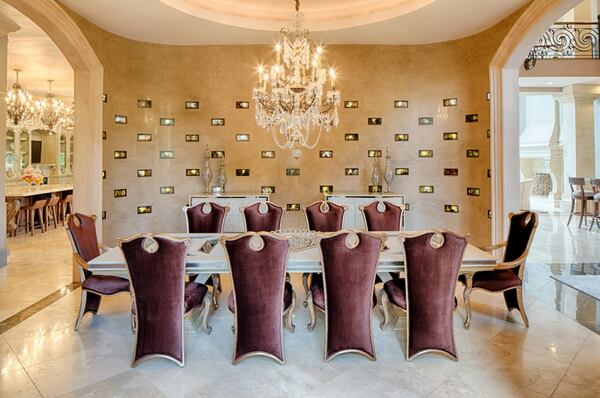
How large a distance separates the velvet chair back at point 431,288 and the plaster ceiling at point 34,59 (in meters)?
5.52

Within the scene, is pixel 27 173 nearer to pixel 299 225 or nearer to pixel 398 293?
pixel 299 225

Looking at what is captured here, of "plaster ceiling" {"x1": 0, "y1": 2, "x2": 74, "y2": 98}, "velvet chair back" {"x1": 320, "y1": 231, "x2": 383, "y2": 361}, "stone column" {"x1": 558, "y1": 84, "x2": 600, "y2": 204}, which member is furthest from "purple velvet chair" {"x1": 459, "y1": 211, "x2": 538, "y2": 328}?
"stone column" {"x1": 558, "y1": 84, "x2": 600, "y2": 204}

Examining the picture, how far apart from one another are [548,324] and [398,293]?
153 centimetres

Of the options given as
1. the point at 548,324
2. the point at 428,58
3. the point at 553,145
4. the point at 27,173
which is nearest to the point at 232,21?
the point at 428,58

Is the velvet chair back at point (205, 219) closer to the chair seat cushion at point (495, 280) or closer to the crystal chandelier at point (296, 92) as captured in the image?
the crystal chandelier at point (296, 92)

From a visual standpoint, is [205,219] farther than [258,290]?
Yes

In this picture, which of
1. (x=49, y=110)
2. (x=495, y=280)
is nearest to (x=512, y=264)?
(x=495, y=280)

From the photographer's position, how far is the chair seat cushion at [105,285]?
3.00m

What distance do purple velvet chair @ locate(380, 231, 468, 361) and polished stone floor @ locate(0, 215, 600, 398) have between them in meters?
0.14

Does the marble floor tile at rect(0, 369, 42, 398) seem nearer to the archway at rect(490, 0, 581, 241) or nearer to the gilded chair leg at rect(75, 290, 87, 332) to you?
the gilded chair leg at rect(75, 290, 87, 332)

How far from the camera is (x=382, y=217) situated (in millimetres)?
3928

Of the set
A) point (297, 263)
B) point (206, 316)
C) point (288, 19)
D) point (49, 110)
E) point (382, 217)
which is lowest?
point (206, 316)

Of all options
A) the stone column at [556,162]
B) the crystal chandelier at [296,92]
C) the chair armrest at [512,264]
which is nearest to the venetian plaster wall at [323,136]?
the crystal chandelier at [296,92]

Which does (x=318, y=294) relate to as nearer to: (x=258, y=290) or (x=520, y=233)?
(x=258, y=290)
